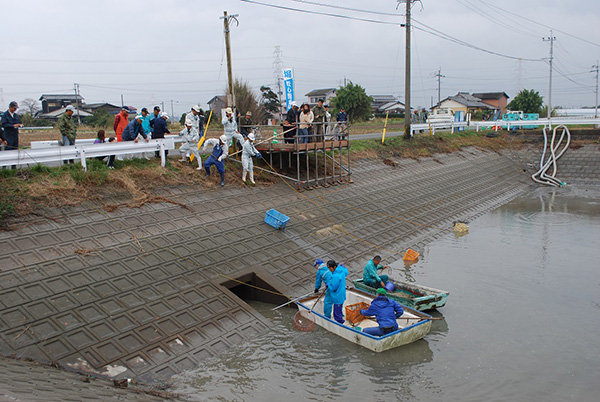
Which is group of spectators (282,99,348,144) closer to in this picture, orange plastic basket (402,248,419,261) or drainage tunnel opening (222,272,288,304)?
orange plastic basket (402,248,419,261)

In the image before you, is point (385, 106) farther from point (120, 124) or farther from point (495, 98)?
point (120, 124)

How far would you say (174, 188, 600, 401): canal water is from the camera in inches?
344

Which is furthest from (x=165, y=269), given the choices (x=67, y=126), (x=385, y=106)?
(x=385, y=106)

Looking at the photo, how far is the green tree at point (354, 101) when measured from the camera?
194ft

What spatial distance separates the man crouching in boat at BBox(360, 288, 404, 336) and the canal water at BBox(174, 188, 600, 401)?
0.49 m

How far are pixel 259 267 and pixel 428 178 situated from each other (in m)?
17.4

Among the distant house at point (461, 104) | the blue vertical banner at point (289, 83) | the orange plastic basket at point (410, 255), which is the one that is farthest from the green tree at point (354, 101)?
the orange plastic basket at point (410, 255)

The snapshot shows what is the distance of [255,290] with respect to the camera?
12.9 m

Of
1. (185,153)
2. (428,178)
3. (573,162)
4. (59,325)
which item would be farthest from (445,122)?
(59,325)

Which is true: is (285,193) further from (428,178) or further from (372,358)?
(428,178)

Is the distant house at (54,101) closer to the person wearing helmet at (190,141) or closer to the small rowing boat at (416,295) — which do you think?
the person wearing helmet at (190,141)

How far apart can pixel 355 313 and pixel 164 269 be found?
4944mm

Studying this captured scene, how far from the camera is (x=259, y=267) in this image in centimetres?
1327

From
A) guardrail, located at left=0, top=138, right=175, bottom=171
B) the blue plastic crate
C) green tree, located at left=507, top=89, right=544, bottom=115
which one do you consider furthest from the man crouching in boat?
green tree, located at left=507, top=89, right=544, bottom=115
